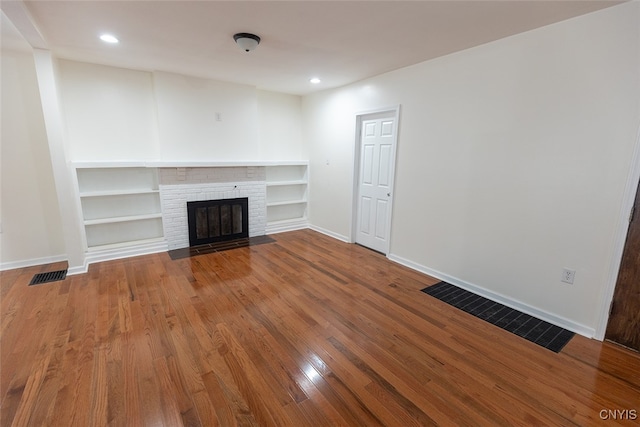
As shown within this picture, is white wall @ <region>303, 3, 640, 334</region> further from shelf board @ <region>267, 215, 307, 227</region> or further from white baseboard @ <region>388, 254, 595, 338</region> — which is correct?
shelf board @ <region>267, 215, 307, 227</region>

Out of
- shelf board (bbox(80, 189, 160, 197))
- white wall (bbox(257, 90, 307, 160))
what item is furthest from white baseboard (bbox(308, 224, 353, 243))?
shelf board (bbox(80, 189, 160, 197))

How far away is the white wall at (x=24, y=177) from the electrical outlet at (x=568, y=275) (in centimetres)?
567

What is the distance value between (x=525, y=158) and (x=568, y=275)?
107 centimetres

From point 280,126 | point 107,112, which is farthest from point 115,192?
point 280,126

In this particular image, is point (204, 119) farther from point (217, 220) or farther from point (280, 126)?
point (217, 220)

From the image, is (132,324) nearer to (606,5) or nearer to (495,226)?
(495,226)

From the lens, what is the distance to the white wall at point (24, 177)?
130 inches

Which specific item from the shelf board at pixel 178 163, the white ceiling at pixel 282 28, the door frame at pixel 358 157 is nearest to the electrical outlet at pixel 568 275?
the door frame at pixel 358 157

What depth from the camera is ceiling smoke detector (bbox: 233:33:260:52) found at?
8.36 ft

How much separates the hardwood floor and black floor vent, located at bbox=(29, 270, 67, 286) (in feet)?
0.37

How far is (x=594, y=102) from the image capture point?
217 centimetres

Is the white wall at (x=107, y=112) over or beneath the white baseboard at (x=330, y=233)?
over

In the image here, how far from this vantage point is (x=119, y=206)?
A: 4043 millimetres

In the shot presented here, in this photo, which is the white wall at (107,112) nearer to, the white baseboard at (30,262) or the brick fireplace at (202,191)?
the brick fireplace at (202,191)
